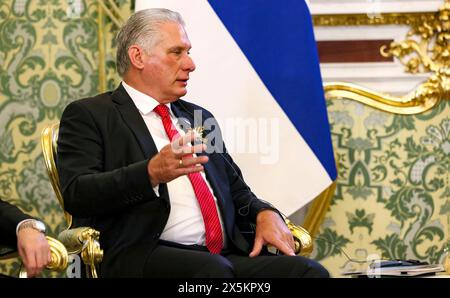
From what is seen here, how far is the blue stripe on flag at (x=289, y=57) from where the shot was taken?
347cm

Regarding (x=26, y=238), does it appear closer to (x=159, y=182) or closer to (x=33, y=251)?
(x=33, y=251)

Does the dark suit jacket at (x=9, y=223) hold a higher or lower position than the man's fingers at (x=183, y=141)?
lower

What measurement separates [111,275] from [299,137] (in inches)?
47.7

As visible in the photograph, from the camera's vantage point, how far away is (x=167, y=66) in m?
2.81

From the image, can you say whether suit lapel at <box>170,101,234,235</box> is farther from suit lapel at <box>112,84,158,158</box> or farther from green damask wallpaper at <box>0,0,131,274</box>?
green damask wallpaper at <box>0,0,131,274</box>

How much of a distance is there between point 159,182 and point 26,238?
1.28 ft

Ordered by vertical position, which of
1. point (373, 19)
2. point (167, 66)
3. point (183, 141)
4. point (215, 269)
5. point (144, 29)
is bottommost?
point (215, 269)

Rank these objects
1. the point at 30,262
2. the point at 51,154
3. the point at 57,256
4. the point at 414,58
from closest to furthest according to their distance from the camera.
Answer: the point at 30,262
the point at 57,256
the point at 51,154
the point at 414,58

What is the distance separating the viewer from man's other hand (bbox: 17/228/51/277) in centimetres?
222

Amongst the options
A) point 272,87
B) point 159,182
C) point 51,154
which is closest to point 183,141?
point 159,182

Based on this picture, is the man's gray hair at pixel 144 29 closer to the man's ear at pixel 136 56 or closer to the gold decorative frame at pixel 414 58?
the man's ear at pixel 136 56

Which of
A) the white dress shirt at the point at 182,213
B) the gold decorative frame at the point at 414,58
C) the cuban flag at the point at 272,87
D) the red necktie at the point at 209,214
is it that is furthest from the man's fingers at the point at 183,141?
the gold decorative frame at the point at 414,58

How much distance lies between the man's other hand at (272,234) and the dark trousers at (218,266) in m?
0.09
